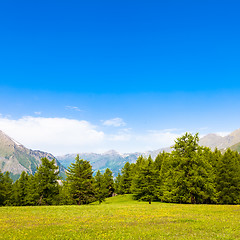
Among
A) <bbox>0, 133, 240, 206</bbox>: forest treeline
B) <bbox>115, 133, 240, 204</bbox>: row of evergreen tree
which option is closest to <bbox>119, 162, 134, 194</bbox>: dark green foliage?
<bbox>0, 133, 240, 206</bbox>: forest treeline

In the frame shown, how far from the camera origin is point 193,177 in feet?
133

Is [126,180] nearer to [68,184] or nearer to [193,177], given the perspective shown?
[68,184]

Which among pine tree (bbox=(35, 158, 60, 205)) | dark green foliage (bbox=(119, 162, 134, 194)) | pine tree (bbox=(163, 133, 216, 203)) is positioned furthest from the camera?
dark green foliage (bbox=(119, 162, 134, 194))

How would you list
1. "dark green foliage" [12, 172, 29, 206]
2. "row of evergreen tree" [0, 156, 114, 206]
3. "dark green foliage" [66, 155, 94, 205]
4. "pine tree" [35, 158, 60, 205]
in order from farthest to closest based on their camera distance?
"dark green foliage" [12, 172, 29, 206] < "pine tree" [35, 158, 60, 205] < "row of evergreen tree" [0, 156, 114, 206] < "dark green foliage" [66, 155, 94, 205]

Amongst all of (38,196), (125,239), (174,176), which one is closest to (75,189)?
(38,196)

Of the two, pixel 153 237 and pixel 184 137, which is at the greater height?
pixel 184 137

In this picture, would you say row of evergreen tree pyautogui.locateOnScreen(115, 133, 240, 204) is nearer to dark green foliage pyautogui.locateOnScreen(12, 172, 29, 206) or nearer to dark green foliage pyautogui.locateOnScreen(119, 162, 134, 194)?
dark green foliage pyautogui.locateOnScreen(119, 162, 134, 194)

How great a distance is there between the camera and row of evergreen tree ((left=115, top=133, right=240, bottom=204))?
136 feet

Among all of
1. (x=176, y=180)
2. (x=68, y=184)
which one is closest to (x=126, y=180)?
(x=68, y=184)

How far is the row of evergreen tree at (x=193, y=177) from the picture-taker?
41.5 metres

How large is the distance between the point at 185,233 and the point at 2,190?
67320 millimetres

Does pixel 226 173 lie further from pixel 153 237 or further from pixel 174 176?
pixel 153 237

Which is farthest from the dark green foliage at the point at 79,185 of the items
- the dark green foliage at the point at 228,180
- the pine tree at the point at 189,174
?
the dark green foliage at the point at 228,180

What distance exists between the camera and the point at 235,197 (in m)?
48.2
